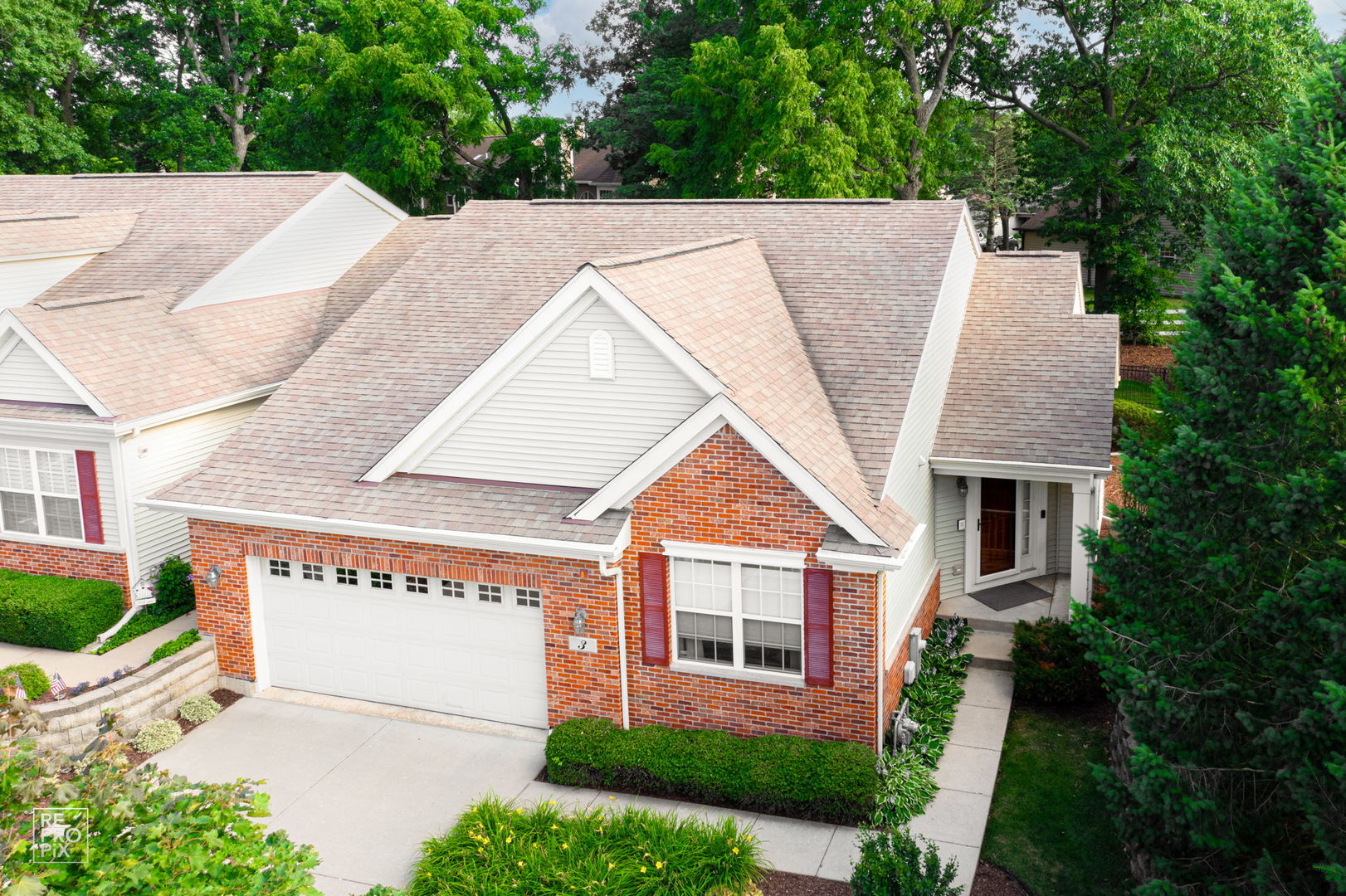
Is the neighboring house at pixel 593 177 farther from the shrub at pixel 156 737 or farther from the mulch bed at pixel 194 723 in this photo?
the shrub at pixel 156 737

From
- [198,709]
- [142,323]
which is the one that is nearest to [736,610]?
[198,709]

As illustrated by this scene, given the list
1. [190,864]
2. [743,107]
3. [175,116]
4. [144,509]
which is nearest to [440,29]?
[743,107]

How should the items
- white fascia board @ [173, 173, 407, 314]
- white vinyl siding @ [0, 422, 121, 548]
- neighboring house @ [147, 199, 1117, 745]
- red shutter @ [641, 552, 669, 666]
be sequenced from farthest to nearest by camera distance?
1. white fascia board @ [173, 173, 407, 314]
2. white vinyl siding @ [0, 422, 121, 548]
3. red shutter @ [641, 552, 669, 666]
4. neighboring house @ [147, 199, 1117, 745]

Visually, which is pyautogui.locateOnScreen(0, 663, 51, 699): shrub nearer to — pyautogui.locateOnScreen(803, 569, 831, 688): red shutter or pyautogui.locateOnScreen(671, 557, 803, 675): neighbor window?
pyautogui.locateOnScreen(671, 557, 803, 675): neighbor window

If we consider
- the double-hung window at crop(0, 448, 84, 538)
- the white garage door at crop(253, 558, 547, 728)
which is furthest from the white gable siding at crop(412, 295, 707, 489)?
the double-hung window at crop(0, 448, 84, 538)

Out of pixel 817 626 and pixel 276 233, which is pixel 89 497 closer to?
pixel 276 233

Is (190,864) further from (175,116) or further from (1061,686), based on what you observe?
(175,116)
